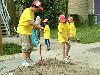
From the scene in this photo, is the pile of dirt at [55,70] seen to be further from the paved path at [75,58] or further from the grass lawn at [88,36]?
the grass lawn at [88,36]

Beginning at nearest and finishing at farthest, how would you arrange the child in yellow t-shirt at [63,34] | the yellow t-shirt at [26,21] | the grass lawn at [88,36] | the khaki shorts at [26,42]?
the yellow t-shirt at [26,21]
the khaki shorts at [26,42]
the child in yellow t-shirt at [63,34]
the grass lawn at [88,36]

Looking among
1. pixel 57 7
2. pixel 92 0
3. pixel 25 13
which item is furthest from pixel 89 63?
pixel 92 0

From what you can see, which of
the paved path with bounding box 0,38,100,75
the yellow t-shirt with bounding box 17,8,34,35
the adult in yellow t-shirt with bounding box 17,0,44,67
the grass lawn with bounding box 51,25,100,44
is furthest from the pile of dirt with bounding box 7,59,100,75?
the grass lawn with bounding box 51,25,100,44

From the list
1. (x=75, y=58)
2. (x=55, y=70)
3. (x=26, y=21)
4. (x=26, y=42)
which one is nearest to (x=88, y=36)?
(x=75, y=58)

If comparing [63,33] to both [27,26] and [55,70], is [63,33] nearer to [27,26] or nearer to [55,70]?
[27,26]

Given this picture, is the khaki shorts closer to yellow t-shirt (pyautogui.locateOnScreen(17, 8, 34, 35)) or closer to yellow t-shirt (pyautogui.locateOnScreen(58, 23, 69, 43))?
yellow t-shirt (pyautogui.locateOnScreen(17, 8, 34, 35))

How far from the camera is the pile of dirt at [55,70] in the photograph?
9.69 m

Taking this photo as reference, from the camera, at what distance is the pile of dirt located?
9.69 metres

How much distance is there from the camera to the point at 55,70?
9.91 meters

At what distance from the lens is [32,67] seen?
1032cm

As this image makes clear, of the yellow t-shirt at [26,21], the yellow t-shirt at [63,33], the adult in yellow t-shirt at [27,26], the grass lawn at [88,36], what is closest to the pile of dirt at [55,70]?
the adult in yellow t-shirt at [27,26]

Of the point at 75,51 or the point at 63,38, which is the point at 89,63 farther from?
the point at 75,51

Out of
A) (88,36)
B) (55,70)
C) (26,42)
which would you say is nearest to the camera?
(55,70)

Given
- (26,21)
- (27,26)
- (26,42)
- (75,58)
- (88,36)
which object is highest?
(26,21)
